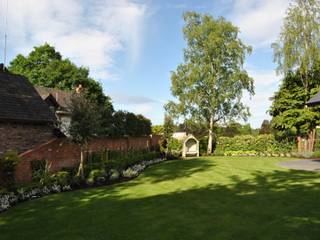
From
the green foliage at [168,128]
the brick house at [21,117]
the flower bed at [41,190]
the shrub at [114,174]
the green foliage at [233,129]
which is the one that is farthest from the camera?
the green foliage at [233,129]

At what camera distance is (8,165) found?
36.5 feet

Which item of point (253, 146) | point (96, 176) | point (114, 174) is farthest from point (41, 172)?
point (253, 146)

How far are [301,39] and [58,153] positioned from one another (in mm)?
27369

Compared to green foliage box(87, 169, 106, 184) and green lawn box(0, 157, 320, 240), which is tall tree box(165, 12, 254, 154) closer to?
green foliage box(87, 169, 106, 184)

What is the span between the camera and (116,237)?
6.71 m

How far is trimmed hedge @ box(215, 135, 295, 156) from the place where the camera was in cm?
3033

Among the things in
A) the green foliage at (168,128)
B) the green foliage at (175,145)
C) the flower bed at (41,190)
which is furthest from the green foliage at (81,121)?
the green foliage at (175,145)

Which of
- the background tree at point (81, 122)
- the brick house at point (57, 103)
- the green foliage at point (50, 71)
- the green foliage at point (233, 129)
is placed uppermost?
the green foliage at point (50, 71)

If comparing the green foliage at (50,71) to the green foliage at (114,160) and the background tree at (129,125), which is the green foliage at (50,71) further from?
the green foliage at (114,160)

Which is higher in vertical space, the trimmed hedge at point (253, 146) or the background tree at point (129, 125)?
the background tree at point (129, 125)

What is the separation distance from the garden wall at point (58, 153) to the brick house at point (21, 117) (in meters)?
1.64

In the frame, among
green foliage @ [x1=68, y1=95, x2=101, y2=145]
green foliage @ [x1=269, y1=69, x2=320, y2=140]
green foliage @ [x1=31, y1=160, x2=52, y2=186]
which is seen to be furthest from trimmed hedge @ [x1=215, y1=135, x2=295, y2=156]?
green foliage @ [x1=31, y1=160, x2=52, y2=186]

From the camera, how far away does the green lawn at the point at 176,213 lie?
6.91 meters

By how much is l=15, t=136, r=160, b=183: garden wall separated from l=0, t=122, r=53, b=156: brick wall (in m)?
1.62
